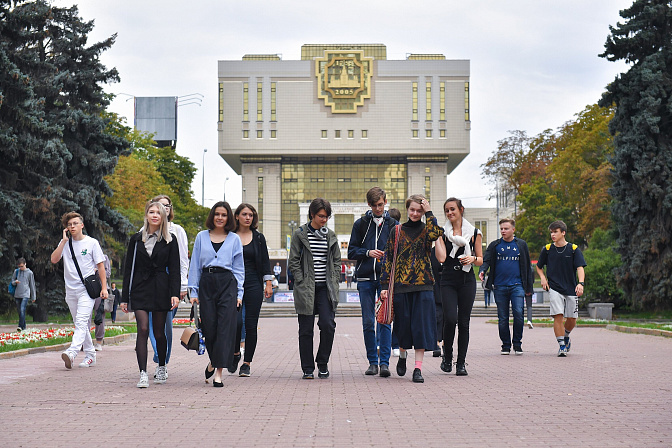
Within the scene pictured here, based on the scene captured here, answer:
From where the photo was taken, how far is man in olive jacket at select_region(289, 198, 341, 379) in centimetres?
1011

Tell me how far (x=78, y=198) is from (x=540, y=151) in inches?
1767

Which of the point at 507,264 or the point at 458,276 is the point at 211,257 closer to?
the point at 458,276

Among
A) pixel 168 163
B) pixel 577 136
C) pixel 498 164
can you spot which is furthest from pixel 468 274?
pixel 168 163

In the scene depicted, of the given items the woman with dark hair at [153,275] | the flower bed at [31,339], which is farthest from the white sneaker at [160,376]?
the flower bed at [31,339]

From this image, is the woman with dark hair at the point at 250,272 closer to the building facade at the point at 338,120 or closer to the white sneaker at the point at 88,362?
the white sneaker at the point at 88,362

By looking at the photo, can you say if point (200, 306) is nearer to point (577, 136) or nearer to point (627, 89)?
point (627, 89)

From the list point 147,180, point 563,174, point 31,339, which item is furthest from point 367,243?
point 147,180

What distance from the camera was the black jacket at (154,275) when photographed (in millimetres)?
9523

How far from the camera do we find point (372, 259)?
415 inches

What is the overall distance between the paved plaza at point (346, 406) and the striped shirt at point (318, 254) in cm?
120

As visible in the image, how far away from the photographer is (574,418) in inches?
281

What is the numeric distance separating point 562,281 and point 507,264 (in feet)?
2.83

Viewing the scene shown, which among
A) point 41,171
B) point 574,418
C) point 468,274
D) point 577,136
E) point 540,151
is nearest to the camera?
point 574,418

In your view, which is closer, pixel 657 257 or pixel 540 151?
pixel 657 257
